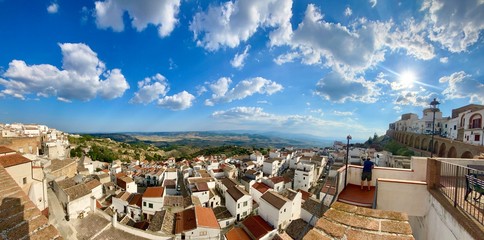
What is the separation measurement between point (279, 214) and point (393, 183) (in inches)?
633

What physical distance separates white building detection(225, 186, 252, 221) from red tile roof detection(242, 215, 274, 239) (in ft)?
7.71

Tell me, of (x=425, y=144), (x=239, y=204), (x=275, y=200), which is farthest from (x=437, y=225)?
(x=425, y=144)

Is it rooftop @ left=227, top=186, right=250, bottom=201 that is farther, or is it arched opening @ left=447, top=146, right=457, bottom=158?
arched opening @ left=447, top=146, right=457, bottom=158

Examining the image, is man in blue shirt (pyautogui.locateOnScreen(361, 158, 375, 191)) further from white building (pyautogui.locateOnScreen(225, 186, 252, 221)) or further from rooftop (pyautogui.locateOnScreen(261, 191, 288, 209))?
white building (pyautogui.locateOnScreen(225, 186, 252, 221))

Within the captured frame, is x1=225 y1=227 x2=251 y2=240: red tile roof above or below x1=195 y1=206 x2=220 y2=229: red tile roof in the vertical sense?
below

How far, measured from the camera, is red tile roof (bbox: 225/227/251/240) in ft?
57.5

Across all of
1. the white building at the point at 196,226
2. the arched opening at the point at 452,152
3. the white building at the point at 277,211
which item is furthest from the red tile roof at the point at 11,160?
the arched opening at the point at 452,152

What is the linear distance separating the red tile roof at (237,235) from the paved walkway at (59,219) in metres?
10.9

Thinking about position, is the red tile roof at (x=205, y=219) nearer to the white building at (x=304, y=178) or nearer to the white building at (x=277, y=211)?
the white building at (x=277, y=211)

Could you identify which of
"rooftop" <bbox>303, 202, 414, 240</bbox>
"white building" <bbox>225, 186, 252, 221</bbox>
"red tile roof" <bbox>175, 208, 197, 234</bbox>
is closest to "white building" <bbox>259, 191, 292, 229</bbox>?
"white building" <bbox>225, 186, 252, 221</bbox>

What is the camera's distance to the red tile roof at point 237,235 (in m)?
17.5

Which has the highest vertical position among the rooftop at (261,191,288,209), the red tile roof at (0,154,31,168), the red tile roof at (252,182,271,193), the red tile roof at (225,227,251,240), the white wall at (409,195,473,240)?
the white wall at (409,195,473,240)

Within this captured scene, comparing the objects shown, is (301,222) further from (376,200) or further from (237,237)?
(376,200)

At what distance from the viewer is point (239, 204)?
914 inches
